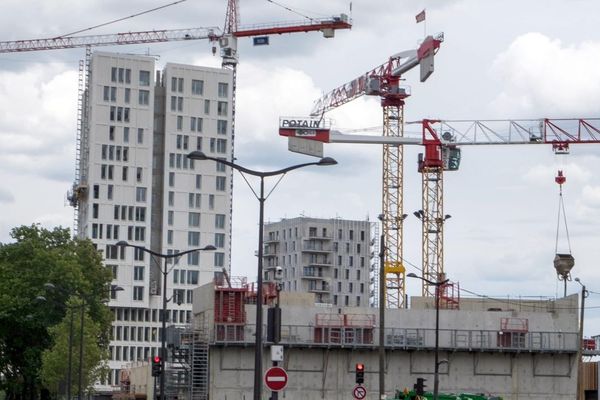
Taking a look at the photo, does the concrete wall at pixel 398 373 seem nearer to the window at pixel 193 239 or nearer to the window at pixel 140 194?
the window at pixel 140 194

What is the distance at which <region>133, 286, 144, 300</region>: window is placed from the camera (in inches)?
6737

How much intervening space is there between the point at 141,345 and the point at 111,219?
15480 millimetres

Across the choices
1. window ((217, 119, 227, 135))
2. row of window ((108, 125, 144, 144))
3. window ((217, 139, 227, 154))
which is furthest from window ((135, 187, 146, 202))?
window ((217, 119, 227, 135))

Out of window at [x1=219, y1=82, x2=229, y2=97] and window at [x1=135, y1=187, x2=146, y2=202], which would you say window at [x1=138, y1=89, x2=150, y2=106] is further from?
window at [x1=135, y1=187, x2=146, y2=202]

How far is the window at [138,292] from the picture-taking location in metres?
171

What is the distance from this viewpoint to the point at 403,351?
262 feet

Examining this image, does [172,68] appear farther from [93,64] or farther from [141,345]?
[141,345]

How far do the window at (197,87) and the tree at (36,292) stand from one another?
2406 inches

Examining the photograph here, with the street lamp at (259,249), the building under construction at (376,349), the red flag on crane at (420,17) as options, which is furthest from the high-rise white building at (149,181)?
the street lamp at (259,249)

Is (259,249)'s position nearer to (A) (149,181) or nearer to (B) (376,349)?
(B) (376,349)

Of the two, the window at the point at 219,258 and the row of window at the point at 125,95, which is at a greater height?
the row of window at the point at 125,95

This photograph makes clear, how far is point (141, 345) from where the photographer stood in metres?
Result: 170

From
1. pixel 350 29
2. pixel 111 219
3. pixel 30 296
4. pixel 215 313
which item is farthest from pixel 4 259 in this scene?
pixel 350 29

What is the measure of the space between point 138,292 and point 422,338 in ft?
310
